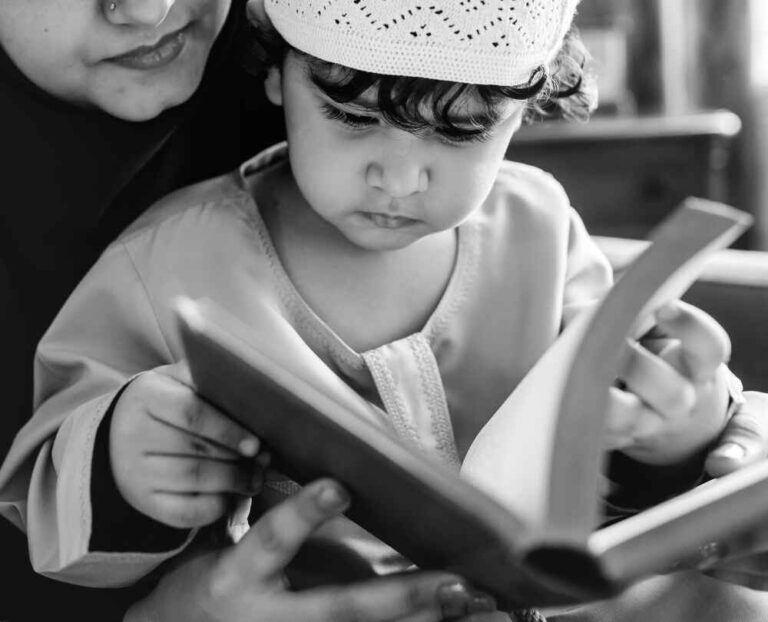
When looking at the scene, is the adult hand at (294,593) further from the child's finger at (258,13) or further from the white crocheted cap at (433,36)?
the child's finger at (258,13)

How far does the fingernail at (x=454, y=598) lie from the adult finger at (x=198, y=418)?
0.16 m

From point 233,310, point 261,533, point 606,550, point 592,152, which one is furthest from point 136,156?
point 592,152

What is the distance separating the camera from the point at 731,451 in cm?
91

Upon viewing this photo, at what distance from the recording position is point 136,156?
111cm

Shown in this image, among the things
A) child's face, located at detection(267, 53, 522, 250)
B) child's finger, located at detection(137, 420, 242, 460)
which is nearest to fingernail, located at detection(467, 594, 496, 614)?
child's finger, located at detection(137, 420, 242, 460)

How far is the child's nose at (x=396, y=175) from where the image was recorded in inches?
36.6

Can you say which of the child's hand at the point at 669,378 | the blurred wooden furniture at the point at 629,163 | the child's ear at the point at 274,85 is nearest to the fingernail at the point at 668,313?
the child's hand at the point at 669,378

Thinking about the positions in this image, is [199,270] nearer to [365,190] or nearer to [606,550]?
[365,190]

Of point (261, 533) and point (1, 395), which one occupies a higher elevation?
point (261, 533)

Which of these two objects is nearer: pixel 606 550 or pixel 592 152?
pixel 606 550

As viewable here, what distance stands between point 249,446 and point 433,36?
0.34 meters

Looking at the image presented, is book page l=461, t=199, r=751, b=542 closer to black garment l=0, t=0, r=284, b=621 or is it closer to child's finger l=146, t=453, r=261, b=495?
child's finger l=146, t=453, r=261, b=495

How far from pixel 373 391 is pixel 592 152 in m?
1.60

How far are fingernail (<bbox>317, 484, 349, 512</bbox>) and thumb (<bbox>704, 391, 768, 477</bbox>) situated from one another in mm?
326
